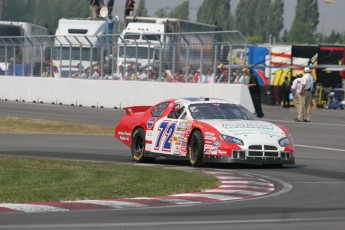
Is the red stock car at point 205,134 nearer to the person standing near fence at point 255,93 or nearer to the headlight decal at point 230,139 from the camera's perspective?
the headlight decal at point 230,139

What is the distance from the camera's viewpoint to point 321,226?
10.6 meters

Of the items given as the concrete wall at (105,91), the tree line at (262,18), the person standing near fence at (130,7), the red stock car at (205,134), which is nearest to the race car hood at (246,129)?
the red stock car at (205,134)

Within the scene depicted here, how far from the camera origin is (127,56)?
41.4 m

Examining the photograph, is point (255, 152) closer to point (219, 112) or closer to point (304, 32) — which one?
point (219, 112)

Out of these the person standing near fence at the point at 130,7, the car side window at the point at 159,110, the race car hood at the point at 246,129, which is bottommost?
the race car hood at the point at 246,129

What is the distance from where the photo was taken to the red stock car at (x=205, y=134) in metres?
17.8

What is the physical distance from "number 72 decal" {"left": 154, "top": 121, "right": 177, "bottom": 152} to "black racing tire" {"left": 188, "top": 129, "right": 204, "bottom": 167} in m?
0.53

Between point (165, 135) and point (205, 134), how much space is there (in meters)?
1.16

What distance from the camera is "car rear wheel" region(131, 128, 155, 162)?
64.3ft

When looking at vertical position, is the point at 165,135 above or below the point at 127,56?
below

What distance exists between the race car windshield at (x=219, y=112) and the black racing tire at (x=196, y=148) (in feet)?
1.73

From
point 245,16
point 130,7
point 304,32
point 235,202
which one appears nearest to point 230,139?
point 235,202

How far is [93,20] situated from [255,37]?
80.0 meters

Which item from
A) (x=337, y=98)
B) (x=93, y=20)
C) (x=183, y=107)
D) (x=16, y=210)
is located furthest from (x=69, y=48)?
(x=16, y=210)
